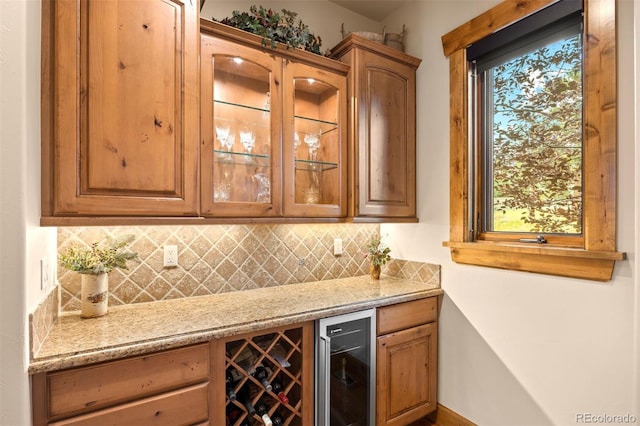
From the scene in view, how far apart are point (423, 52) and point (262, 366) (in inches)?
91.3

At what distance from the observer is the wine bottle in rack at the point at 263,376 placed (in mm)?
1499

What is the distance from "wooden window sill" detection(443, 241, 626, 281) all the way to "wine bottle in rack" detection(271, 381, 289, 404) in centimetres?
133

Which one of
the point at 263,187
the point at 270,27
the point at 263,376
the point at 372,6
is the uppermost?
the point at 372,6

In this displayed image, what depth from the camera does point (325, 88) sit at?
1.99 m

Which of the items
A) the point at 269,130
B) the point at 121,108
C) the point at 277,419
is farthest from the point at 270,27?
the point at 277,419

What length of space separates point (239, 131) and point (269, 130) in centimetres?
17

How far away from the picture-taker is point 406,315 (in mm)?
1976

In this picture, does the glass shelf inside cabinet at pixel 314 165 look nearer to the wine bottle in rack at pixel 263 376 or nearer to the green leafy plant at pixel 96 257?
the green leafy plant at pixel 96 257

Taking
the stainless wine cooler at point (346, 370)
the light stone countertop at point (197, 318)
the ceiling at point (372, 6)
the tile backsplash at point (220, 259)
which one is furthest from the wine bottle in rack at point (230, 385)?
the ceiling at point (372, 6)

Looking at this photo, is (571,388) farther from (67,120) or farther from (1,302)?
(67,120)

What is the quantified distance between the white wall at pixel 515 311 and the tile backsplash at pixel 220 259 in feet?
1.24

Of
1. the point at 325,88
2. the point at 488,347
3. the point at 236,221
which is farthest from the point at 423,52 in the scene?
the point at 488,347

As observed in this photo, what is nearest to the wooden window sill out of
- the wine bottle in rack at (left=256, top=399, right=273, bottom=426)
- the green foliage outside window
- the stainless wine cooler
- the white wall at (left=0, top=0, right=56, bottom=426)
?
the green foliage outside window

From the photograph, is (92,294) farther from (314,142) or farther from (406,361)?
(406,361)
